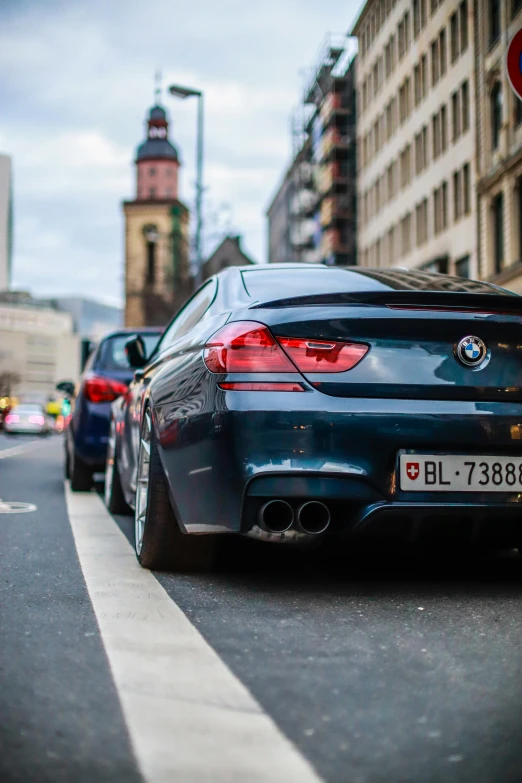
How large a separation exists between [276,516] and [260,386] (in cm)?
47

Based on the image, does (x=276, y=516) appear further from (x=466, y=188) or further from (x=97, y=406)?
(x=466, y=188)

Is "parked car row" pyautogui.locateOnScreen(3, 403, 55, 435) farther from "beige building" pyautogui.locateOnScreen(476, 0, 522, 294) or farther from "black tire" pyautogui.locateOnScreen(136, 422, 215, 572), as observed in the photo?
"black tire" pyautogui.locateOnScreen(136, 422, 215, 572)

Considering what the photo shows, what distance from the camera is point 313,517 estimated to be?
13.1 feet

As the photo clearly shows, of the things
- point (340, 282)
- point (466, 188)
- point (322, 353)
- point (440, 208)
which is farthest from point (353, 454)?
point (440, 208)

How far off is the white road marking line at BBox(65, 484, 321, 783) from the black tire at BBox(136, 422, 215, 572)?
0.32 m

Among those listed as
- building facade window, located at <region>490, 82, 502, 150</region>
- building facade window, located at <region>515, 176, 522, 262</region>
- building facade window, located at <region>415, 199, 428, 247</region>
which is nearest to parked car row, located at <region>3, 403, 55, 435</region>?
building facade window, located at <region>415, 199, 428, 247</region>

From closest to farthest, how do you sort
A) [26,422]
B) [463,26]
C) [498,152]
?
[498,152] < [463,26] < [26,422]

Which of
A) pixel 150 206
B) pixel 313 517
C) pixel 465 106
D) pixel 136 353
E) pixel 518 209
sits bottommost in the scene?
pixel 313 517

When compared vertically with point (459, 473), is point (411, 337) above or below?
above

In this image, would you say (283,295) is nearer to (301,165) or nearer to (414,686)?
(414,686)

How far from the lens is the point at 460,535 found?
410 cm

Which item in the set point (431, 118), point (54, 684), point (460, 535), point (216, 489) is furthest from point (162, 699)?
point (431, 118)

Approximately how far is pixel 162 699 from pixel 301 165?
235 ft

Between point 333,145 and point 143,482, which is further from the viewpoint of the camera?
point 333,145
